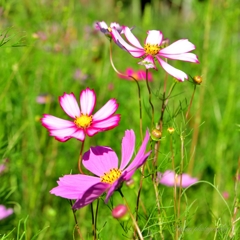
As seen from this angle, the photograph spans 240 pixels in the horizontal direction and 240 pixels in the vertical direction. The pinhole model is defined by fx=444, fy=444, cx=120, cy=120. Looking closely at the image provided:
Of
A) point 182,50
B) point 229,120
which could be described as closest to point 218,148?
point 229,120

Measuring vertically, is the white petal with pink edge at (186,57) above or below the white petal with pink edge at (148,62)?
above

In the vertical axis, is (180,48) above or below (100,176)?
above

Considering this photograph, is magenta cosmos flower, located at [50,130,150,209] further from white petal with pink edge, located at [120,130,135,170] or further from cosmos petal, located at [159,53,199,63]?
cosmos petal, located at [159,53,199,63]

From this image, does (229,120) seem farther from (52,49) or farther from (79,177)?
(79,177)

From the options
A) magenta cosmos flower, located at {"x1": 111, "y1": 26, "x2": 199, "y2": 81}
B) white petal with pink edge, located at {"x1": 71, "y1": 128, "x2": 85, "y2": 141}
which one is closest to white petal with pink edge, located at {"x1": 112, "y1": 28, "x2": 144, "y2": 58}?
magenta cosmos flower, located at {"x1": 111, "y1": 26, "x2": 199, "y2": 81}

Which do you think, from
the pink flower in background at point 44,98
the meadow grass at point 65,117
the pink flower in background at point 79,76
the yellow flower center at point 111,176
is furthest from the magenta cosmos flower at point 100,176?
the pink flower in background at point 79,76

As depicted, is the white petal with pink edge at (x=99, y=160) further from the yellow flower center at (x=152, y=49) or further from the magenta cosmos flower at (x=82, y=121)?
the yellow flower center at (x=152, y=49)

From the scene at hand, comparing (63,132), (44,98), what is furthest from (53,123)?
(44,98)

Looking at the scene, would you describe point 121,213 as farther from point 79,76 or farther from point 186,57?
point 79,76
